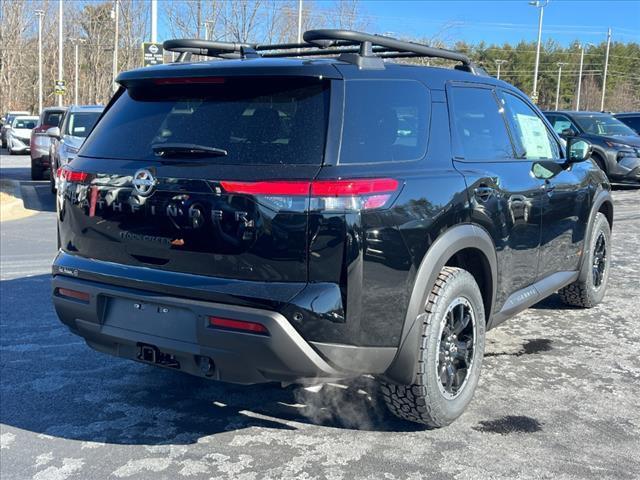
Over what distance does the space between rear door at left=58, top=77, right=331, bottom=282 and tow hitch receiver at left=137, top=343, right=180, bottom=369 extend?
15.3 inches

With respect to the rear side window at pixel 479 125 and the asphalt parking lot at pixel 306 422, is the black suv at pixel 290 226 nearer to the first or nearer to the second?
the rear side window at pixel 479 125

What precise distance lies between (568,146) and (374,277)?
2858 mm

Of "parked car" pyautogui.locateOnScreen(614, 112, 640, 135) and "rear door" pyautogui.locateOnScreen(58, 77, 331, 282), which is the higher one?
"parked car" pyautogui.locateOnScreen(614, 112, 640, 135)

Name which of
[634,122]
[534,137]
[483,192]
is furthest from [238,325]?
[634,122]

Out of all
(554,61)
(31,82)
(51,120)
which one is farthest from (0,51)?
(554,61)

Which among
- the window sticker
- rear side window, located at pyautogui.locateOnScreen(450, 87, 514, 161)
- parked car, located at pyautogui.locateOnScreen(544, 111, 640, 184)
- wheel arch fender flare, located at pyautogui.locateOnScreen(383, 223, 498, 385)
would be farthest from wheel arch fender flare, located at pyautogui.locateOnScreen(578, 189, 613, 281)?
parked car, located at pyautogui.locateOnScreen(544, 111, 640, 184)

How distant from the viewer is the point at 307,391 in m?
4.11

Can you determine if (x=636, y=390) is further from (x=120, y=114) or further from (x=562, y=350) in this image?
(x=120, y=114)

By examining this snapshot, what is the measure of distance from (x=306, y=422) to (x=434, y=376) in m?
0.80

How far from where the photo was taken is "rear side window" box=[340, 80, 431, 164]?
10.0 ft

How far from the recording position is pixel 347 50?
4277mm

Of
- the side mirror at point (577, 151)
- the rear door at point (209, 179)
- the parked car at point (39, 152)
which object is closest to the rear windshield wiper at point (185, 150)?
the rear door at point (209, 179)

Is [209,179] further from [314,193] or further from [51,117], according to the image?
[51,117]

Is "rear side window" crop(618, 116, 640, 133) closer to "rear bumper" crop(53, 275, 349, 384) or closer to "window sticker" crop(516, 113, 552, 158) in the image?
"window sticker" crop(516, 113, 552, 158)
